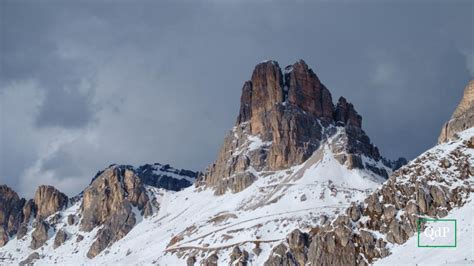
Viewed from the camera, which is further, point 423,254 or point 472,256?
point 423,254

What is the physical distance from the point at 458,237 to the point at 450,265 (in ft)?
85.7

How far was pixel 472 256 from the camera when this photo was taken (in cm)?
17512

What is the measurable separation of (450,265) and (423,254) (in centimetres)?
2783

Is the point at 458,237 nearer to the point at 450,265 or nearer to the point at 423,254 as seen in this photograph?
the point at 423,254

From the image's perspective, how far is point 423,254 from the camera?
19725 cm

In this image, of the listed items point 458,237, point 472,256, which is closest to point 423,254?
point 458,237

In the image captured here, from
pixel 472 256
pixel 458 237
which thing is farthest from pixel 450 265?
pixel 458 237

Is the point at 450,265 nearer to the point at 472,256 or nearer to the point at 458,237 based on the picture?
Answer: the point at 472,256

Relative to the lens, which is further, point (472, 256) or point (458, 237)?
point (458, 237)

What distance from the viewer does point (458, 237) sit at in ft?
636

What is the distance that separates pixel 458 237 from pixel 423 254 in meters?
10.1

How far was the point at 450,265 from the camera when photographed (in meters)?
170

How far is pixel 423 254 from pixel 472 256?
2310 centimetres
